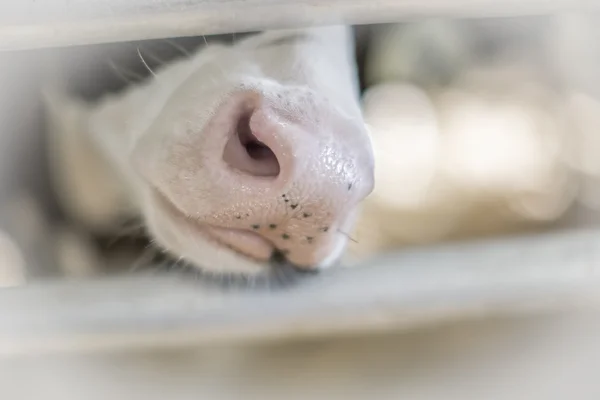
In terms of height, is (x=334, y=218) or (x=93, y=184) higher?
(x=93, y=184)

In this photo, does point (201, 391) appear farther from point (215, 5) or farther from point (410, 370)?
point (215, 5)

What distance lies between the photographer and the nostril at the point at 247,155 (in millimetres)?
469

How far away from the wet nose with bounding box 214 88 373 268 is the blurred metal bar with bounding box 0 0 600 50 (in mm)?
77

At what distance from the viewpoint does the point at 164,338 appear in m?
0.59

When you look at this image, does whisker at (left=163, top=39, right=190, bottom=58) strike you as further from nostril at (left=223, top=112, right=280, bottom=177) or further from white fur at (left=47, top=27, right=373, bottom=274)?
nostril at (left=223, top=112, right=280, bottom=177)

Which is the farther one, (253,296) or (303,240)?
(253,296)

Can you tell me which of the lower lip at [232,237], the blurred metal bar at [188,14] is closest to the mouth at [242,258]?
the lower lip at [232,237]

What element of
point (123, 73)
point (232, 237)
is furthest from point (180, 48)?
point (232, 237)

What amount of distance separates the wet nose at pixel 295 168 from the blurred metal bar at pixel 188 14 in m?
0.08

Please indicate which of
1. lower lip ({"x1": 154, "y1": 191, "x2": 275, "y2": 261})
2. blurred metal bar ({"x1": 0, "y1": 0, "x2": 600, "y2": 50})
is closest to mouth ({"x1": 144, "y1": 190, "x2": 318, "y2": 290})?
lower lip ({"x1": 154, "y1": 191, "x2": 275, "y2": 261})

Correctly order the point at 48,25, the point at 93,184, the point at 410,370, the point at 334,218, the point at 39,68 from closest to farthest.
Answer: the point at 48,25 → the point at 334,218 → the point at 39,68 → the point at 410,370 → the point at 93,184

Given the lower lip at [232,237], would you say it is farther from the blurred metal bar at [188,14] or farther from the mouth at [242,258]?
the blurred metal bar at [188,14]

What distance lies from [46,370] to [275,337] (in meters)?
0.23

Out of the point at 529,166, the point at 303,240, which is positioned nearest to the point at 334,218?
the point at 303,240
